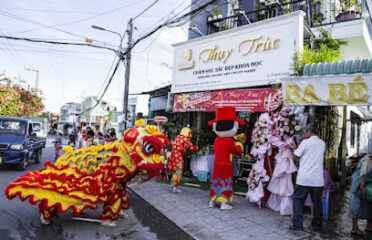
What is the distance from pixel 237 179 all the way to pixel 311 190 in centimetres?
498

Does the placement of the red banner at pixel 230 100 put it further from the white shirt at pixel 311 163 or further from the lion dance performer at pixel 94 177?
the lion dance performer at pixel 94 177

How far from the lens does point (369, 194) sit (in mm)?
3830

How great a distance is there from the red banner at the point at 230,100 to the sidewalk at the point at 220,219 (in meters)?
2.42

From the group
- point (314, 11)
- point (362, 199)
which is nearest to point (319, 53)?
point (362, 199)

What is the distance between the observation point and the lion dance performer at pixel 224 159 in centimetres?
542

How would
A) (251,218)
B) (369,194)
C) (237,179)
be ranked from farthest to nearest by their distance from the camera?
(237,179), (251,218), (369,194)

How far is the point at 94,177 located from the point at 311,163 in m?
3.53

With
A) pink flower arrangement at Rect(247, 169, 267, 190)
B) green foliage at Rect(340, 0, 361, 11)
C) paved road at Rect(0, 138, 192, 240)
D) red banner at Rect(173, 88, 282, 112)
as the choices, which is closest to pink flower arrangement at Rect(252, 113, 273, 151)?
red banner at Rect(173, 88, 282, 112)

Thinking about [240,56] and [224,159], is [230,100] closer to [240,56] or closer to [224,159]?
[240,56]

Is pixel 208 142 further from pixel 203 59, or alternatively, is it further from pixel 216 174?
pixel 216 174

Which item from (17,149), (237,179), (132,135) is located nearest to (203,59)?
(237,179)

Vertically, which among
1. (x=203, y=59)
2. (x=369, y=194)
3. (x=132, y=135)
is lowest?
(x=369, y=194)

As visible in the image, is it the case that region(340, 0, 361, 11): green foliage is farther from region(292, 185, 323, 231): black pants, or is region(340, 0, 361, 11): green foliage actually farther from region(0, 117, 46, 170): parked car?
region(0, 117, 46, 170): parked car

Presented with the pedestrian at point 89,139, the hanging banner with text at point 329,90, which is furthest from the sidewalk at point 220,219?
the pedestrian at point 89,139
